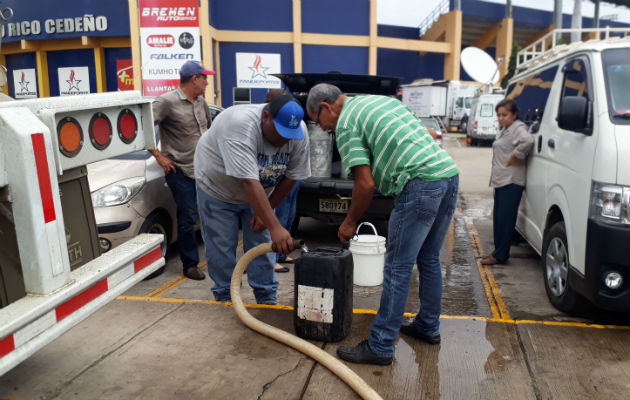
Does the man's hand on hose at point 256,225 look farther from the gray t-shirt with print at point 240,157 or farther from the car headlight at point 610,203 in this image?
the car headlight at point 610,203

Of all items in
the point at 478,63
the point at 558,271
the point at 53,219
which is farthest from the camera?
the point at 478,63

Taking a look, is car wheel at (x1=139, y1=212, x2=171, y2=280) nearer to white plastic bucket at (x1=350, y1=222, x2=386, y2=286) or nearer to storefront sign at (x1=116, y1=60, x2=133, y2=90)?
white plastic bucket at (x1=350, y1=222, x2=386, y2=286)

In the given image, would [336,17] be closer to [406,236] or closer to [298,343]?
[406,236]

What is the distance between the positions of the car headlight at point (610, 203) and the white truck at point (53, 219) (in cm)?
275

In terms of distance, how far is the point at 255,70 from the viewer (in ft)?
59.2

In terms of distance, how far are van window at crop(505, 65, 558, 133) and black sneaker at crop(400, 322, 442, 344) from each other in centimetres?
281

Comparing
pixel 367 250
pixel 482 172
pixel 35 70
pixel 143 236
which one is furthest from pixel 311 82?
pixel 35 70

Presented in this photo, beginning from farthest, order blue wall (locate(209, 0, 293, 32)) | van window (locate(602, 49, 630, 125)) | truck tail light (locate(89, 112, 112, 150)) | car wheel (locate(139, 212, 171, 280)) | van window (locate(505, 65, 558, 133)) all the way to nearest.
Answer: blue wall (locate(209, 0, 293, 32)) < van window (locate(505, 65, 558, 133)) < car wheel (locate(139, 212, 171, 280)) < van window (locate(602, 49, 630, 125)) < truck tail light (locate(89, 112, 112, 150))

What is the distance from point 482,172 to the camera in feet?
43.5

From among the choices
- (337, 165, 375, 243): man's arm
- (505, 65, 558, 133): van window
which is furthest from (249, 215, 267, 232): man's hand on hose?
(505, 65, 558, 133): van window

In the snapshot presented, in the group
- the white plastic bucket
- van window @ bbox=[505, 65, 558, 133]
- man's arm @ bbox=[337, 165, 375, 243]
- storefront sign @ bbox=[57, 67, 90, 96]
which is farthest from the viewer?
storefront sign @ bbox=[57, 67, 90, 96]

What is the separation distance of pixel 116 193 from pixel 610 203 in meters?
3.80

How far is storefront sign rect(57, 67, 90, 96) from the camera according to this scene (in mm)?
17672

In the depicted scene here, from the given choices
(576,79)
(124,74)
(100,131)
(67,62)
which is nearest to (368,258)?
(576,79)
